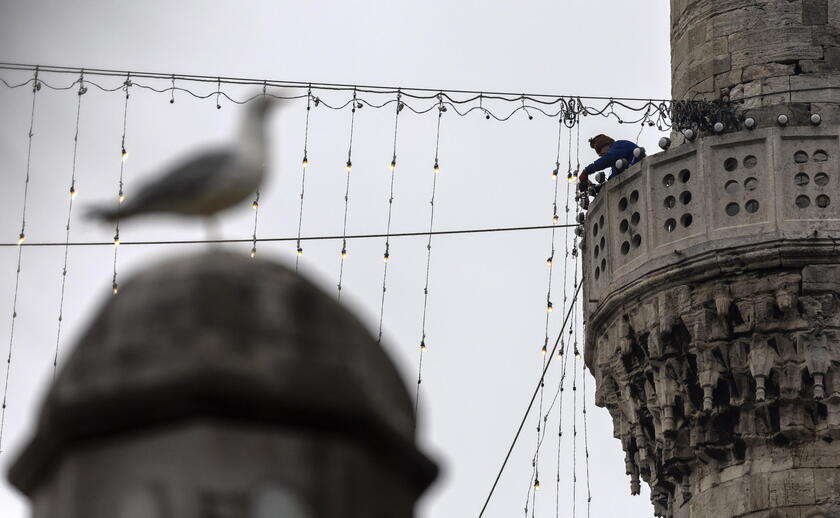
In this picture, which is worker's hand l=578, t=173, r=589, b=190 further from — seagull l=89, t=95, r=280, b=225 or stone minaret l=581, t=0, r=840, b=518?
seagull l=89, t=95, r=280, b=225

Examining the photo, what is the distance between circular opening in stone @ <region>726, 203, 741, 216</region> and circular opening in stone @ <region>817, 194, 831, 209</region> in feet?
2.04

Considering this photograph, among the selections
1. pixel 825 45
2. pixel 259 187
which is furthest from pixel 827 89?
pixel 259 187

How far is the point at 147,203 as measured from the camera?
397cm

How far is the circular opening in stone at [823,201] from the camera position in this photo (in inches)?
621

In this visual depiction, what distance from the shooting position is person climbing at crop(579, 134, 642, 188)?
54.7ft

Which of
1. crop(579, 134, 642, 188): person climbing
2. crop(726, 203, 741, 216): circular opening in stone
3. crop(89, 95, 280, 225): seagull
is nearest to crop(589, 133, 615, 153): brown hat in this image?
crop(579, 134, 642, 188): person climbing

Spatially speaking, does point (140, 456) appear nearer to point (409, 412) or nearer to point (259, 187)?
point (409, 412)

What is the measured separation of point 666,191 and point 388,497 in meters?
12.8

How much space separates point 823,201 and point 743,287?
0.92m

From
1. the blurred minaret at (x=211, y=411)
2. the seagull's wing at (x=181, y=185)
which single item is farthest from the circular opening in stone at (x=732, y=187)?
the blurred minaret at (x=211, y=411)

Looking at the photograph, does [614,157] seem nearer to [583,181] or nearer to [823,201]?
[583,181]

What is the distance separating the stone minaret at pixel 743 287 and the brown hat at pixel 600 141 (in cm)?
45

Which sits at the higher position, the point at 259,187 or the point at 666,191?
the point at 666,191

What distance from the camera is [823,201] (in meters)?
15.8
